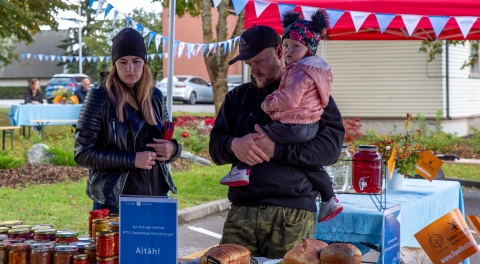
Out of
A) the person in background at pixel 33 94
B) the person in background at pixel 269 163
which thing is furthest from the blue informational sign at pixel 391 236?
the person in background at pixel 33 94

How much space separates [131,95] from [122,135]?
249 mm

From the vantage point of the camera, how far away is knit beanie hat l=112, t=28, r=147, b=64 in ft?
11.7

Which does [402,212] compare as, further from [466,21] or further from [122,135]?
[466,21]

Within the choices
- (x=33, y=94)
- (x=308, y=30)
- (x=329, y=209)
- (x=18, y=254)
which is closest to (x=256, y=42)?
(x=308, y=30)

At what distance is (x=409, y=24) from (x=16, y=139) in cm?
1232

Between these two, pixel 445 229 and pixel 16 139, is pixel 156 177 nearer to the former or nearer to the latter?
pixel 445 229

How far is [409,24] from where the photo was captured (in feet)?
25.5

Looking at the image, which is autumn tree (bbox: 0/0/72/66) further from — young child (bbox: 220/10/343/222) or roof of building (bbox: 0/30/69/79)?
roof of building (bbox: 0/30/69/79)

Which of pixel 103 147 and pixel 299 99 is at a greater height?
pixel 299 99

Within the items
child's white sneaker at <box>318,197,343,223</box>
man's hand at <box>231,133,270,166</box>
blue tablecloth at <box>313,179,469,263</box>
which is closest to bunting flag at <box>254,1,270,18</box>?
blue tablecloth at <box>313,179,469,263</box>

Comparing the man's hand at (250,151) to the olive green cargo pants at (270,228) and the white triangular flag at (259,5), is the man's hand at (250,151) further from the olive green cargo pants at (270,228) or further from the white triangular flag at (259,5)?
the white triangular flag at (259,5)

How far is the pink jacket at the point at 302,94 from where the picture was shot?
3098 millimetres

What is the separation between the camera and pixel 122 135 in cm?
358

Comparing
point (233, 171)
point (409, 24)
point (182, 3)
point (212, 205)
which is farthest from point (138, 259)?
point (182, 3)
